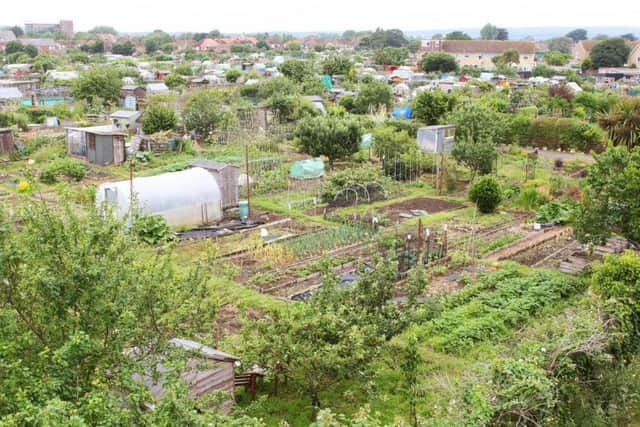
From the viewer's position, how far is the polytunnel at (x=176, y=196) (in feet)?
52.5

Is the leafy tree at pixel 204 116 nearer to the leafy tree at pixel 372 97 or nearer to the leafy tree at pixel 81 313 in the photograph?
the leafy tree at pixel 372 97

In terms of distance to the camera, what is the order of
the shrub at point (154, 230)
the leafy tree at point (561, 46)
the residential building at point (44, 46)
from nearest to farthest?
the shrub at point (154, 230) < the residential building at point (44, 46) < the leafy tree at point (561, 46)

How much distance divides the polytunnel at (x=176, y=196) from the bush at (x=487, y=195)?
23.8 ft

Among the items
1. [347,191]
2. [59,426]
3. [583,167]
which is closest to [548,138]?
[583,167]

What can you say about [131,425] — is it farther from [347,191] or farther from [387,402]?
[347,191]

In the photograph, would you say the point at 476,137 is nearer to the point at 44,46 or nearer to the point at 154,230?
the point at 154,230

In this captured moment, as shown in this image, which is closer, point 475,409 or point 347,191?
point 475,409

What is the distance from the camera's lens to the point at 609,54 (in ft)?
224

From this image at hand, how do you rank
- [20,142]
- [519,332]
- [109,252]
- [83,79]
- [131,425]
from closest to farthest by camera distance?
[131,425] < [109,252] < [519,332] < [20,142] < [83,79]

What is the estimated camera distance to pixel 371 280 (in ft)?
29.6

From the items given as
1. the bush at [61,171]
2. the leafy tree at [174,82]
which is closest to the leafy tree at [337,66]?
the leafy tree at [174,82]

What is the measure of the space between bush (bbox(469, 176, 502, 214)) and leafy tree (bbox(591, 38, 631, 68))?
58156mm

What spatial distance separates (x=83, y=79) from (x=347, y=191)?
23911 millimetres

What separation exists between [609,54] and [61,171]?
205 ft
